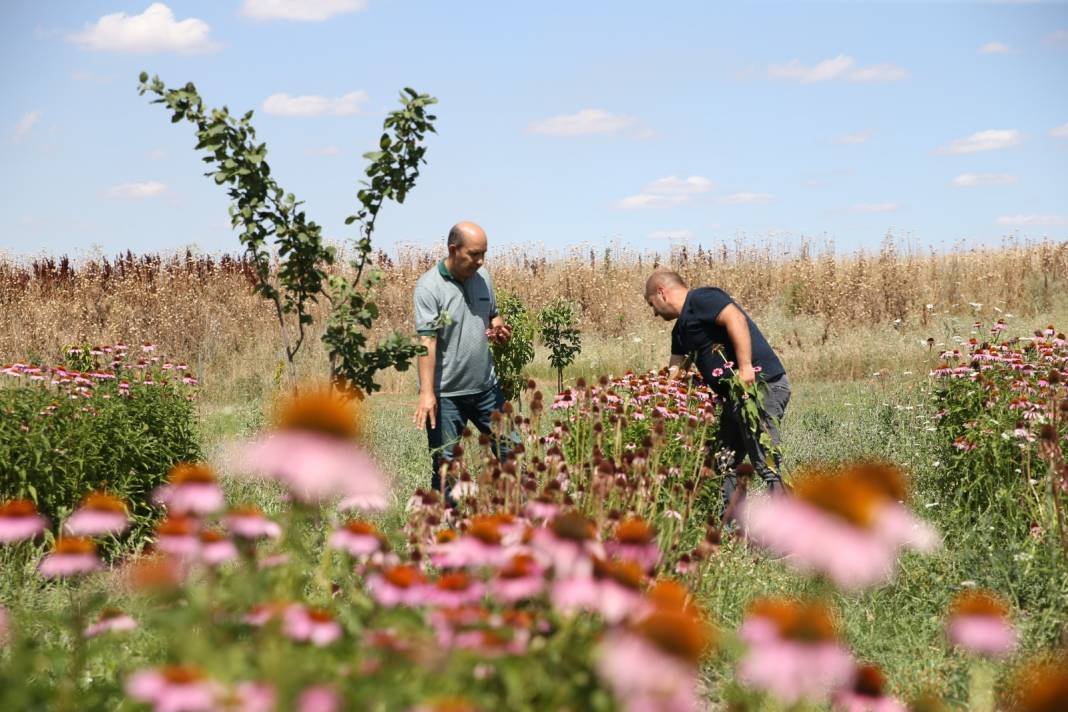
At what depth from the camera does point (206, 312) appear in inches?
527

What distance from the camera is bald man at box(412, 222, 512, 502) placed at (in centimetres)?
503

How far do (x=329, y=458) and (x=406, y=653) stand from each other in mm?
363

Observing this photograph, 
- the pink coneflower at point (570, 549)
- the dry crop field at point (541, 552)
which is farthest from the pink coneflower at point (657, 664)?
the pink coneflower at point (570, 549)

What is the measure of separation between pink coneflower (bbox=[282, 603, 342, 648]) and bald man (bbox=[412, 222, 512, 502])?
10.2 ft

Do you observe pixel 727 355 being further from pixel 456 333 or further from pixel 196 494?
pixel 196 494

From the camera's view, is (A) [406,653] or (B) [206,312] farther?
(B) [206,312]

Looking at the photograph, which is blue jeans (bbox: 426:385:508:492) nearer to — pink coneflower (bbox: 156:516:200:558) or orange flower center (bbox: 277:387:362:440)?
pink coneflower (bbox: 156:516:200:558)

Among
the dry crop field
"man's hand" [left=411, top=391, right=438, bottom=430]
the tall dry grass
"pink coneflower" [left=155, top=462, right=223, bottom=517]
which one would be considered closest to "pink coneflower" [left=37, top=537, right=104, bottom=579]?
the dry crop field

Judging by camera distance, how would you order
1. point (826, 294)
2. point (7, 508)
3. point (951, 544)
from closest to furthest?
1. point (7, 508)
2. point (951, 544)
3. point (826, 294)

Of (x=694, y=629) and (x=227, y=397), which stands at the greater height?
(x=694, y=629)

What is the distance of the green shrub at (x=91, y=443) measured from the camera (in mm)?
4781

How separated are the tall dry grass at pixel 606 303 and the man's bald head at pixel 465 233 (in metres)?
5.88

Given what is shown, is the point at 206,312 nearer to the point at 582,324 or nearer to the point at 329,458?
the point at 582,324

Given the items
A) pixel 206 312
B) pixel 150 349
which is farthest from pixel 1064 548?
pixel 206 312
